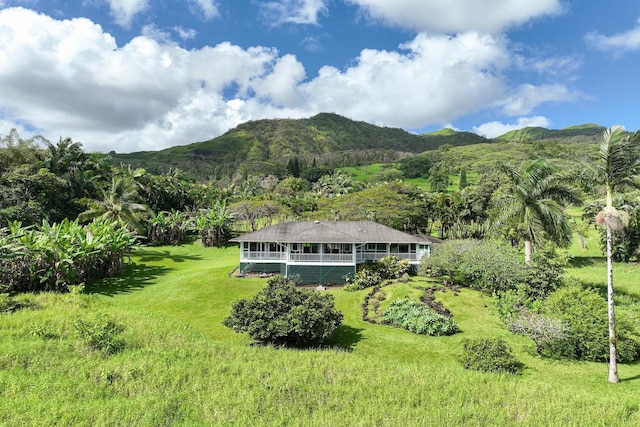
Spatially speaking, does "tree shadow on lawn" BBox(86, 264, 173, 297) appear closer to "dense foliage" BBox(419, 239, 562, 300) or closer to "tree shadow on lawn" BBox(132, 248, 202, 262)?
"tree shadow on lawn" BBox(132, 248, 202, 262)

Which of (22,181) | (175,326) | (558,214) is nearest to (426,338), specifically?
(175,326)

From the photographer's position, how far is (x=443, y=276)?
3072 centimetres

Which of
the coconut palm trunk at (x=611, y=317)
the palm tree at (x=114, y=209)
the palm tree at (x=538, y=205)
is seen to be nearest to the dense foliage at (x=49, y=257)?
the palm tree at (x=114, y=209)

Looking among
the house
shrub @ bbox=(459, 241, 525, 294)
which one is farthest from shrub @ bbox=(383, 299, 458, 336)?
the house

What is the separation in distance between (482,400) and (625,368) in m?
9.09

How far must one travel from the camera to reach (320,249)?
3039 centimetres

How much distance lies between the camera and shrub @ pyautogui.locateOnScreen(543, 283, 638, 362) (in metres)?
15.7

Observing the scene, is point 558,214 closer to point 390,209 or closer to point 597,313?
point 597,313

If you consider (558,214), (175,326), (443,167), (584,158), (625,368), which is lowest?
(625,368)

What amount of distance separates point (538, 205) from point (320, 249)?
1582 cm

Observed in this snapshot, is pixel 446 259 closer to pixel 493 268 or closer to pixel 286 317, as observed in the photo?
pixel 493 268

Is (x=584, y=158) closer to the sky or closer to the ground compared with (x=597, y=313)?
closer to the sky

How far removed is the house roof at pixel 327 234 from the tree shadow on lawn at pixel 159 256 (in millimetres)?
11527

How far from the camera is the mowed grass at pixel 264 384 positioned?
905 cm
